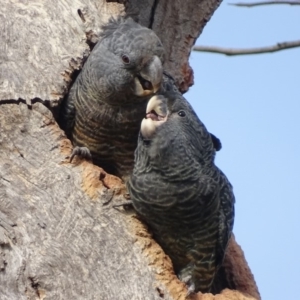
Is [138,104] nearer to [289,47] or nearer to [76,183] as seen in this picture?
[76,183]

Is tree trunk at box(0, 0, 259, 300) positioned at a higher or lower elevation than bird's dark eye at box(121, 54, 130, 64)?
lower

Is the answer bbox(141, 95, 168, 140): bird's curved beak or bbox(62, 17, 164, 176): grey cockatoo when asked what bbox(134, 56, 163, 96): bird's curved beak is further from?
bbox(141, 95, 168, 140): bird's curved beak

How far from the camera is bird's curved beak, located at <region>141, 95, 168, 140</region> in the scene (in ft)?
11.4

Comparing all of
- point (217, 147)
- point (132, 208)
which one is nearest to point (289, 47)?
point (217, 147)

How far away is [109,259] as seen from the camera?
3273mm

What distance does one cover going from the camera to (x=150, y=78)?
372 centimetres

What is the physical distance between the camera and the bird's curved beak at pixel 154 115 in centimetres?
347

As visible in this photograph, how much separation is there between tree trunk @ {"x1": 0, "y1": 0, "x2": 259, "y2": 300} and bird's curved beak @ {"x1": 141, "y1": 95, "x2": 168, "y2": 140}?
0.33m

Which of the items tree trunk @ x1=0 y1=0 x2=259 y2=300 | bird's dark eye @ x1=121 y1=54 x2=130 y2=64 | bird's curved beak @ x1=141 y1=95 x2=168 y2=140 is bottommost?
tree trunk @ x1=0 y1=0 x2=259 y2=300

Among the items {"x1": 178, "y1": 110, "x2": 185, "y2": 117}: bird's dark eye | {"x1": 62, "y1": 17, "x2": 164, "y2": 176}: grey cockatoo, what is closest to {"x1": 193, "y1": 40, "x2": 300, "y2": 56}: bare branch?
{"x1": 62, "y1": 17, "x2": 164, "y2": 176}: grey cockatoo

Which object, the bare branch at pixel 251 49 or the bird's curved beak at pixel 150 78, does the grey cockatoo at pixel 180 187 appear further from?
the bare branch at pixel 251 49

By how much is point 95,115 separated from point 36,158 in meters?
0.63

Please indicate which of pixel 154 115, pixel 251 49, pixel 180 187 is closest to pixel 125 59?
pixel 154 115


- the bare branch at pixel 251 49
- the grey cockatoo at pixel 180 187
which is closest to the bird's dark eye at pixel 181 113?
the grey cockatoo at pixel 180 187
